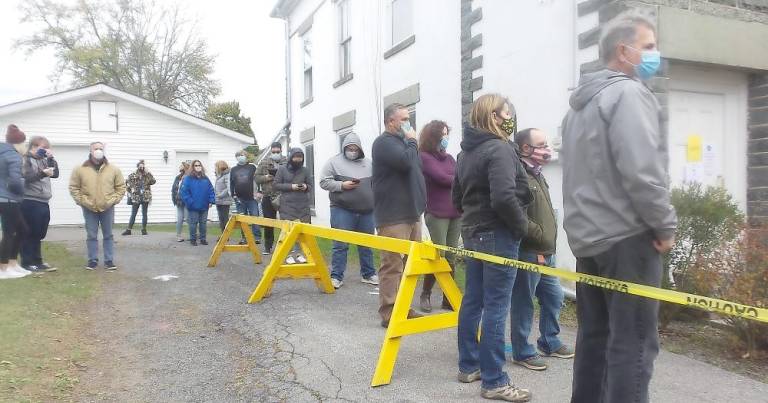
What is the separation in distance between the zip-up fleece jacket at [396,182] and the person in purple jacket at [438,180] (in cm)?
21

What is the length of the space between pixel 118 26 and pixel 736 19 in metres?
35.2

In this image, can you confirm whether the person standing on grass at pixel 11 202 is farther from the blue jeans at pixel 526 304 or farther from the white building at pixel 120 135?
the white building at pixel 120 135

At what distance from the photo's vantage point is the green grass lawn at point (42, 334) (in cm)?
379

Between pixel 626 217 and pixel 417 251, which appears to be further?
pixel 417 251

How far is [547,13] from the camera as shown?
256 inches

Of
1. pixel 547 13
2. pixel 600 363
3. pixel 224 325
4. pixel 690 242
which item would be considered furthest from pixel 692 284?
pixel 224 325

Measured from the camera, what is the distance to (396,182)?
498 centimetres

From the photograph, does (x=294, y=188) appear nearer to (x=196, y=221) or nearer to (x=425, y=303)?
(x=425, y=303)

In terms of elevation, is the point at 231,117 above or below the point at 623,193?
above

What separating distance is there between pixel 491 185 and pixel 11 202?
6.27 m

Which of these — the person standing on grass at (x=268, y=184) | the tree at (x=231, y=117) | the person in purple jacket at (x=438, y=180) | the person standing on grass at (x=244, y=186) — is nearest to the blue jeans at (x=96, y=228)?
the person standing on grass at (x=268, y=184)

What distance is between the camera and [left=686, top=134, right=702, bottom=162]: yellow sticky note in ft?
20.7

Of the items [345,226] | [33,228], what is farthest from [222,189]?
[345,226]

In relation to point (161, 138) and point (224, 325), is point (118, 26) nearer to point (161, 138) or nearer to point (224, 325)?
point (161, 138)
